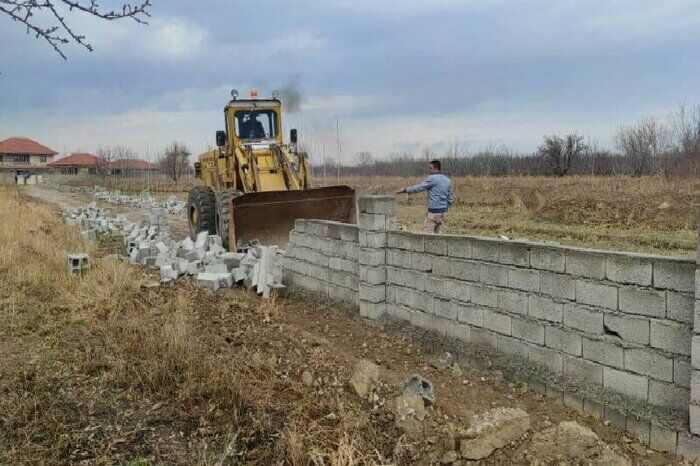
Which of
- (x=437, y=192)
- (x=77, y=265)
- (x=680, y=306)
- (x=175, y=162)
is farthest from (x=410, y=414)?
(x=175, y=162)

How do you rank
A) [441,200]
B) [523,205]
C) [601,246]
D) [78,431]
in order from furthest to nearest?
[523,205]
[601,246]
[441,200]
[78,431]

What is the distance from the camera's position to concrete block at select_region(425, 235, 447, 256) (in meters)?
5.65

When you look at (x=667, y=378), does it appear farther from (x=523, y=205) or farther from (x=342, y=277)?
(x=523, y=205)

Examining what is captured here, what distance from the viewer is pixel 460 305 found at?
17.9 ft

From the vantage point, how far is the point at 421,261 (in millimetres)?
5941

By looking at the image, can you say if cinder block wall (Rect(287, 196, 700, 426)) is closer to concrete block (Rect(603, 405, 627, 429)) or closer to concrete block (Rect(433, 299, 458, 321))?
concrete block (Rect(433, 299, 458, 321))

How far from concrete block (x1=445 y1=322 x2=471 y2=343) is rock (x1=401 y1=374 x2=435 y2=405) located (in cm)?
106

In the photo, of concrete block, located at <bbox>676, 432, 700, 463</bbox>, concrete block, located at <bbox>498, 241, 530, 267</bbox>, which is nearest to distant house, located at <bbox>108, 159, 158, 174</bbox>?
concrete block, located at <bbox>498, 241, 530, 267</bbox>

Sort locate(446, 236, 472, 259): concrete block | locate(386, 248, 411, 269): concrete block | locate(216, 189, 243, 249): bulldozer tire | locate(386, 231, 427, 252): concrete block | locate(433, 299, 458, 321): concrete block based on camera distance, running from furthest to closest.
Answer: locate(216, 189, 243, 249): bulldozer tire
locate(386, 248, 411, 269): concrete block
locate(386, 231, 427, 252): concrete block
locate(433, 299, 458, 321): concrete block
locate(446, 236, 472, 259): concrete block

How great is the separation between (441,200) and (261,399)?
527 cm

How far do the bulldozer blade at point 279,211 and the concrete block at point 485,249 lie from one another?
17.3ft

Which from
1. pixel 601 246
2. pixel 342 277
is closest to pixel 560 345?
pixel 342 277

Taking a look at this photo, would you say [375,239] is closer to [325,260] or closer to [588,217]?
[325,260]

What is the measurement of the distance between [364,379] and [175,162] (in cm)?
4527
